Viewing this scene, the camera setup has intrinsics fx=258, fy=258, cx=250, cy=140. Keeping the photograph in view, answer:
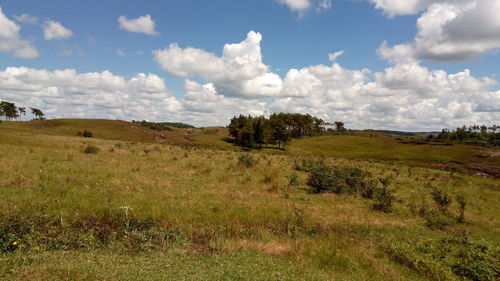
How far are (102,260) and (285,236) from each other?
20.5 ft

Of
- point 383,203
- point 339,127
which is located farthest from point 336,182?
point 339,127

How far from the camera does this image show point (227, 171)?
74.3 ft

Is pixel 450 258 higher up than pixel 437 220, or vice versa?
pixel 450 258

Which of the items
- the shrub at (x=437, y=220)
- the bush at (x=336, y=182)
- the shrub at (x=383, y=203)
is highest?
the bush at (x=336, y=182)

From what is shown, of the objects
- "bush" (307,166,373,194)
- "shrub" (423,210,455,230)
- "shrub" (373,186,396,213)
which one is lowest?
"shrub" (423,210,455,230)

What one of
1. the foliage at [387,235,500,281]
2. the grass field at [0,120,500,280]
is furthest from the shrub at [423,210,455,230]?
the foliage at [387,235,500,281]

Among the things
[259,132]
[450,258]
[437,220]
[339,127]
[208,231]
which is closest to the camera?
[450,258]

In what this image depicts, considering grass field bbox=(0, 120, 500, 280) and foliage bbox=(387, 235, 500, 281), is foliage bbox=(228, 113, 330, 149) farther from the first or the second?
foliage bbox=(387, 235, 500, 281)

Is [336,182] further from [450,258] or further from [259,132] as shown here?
[259,132]

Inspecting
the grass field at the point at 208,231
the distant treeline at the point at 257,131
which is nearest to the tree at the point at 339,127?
the distant treeline at the point at 257,131

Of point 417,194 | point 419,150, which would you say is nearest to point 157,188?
point 417,194

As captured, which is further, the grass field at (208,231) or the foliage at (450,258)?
the foliage at (450,258)

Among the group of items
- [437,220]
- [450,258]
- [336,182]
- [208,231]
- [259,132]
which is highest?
[259,132]

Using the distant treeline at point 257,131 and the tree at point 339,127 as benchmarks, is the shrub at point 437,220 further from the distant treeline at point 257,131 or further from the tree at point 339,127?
the tree at point 339,127
